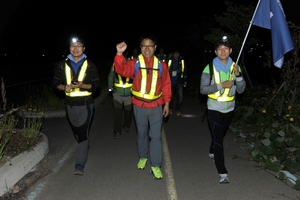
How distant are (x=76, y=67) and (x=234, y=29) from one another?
1036 centimetres

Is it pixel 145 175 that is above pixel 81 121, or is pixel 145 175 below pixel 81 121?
below

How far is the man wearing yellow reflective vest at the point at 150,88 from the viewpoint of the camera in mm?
5660

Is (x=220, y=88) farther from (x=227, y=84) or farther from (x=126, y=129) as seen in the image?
(x=126, y=129)

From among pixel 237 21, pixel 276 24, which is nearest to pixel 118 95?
pixel 276 24

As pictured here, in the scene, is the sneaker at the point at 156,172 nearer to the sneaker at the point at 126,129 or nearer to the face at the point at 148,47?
the face at the point at 148,47

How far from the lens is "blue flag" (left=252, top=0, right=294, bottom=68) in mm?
5703

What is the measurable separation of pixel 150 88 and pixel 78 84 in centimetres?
109

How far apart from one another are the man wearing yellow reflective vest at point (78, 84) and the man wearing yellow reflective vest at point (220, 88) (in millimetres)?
1765

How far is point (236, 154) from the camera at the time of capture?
289 inches

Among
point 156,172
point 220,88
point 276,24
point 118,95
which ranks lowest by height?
point 156,172

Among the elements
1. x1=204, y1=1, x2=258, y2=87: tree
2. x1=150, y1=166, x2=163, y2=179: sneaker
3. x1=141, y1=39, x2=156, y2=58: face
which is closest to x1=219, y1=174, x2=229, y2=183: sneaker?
x1=150, y1=166, x2=163, y2=179: sneaker

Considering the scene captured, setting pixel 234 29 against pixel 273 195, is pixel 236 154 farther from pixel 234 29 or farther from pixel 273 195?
pixel 234 29

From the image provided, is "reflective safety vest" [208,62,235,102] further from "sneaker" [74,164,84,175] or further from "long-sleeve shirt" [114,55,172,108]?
"sneaker" [74,164,84,175]

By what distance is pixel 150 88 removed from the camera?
5715 millimetres
